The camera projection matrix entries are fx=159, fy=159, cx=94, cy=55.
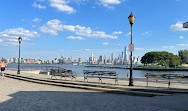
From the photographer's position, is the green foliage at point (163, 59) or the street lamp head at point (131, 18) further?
the green foliage at point (163, 59)

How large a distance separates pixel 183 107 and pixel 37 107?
637 centimetres

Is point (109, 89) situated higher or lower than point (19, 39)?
lower

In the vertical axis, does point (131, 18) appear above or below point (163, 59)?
above

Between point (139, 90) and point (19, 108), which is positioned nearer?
point (19, 108)

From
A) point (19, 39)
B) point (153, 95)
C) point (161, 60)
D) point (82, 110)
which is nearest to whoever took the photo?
point (82, 110)

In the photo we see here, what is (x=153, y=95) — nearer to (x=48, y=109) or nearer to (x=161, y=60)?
(x=48, y=109)

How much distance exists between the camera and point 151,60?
410ft

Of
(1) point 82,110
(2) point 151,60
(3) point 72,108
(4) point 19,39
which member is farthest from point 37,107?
(2) point 151,60

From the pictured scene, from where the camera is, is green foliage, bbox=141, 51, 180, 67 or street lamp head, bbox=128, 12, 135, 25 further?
green foliage, bbox=141, 51, 180, 67

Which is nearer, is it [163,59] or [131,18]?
[131,18]

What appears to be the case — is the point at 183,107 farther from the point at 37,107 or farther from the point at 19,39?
the point at 19,39

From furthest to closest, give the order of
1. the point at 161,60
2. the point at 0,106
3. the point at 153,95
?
the point at 161,60 < the point at 153,95 < the point at 0,106

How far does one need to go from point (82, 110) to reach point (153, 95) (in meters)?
5.49

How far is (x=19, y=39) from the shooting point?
1038 inches
